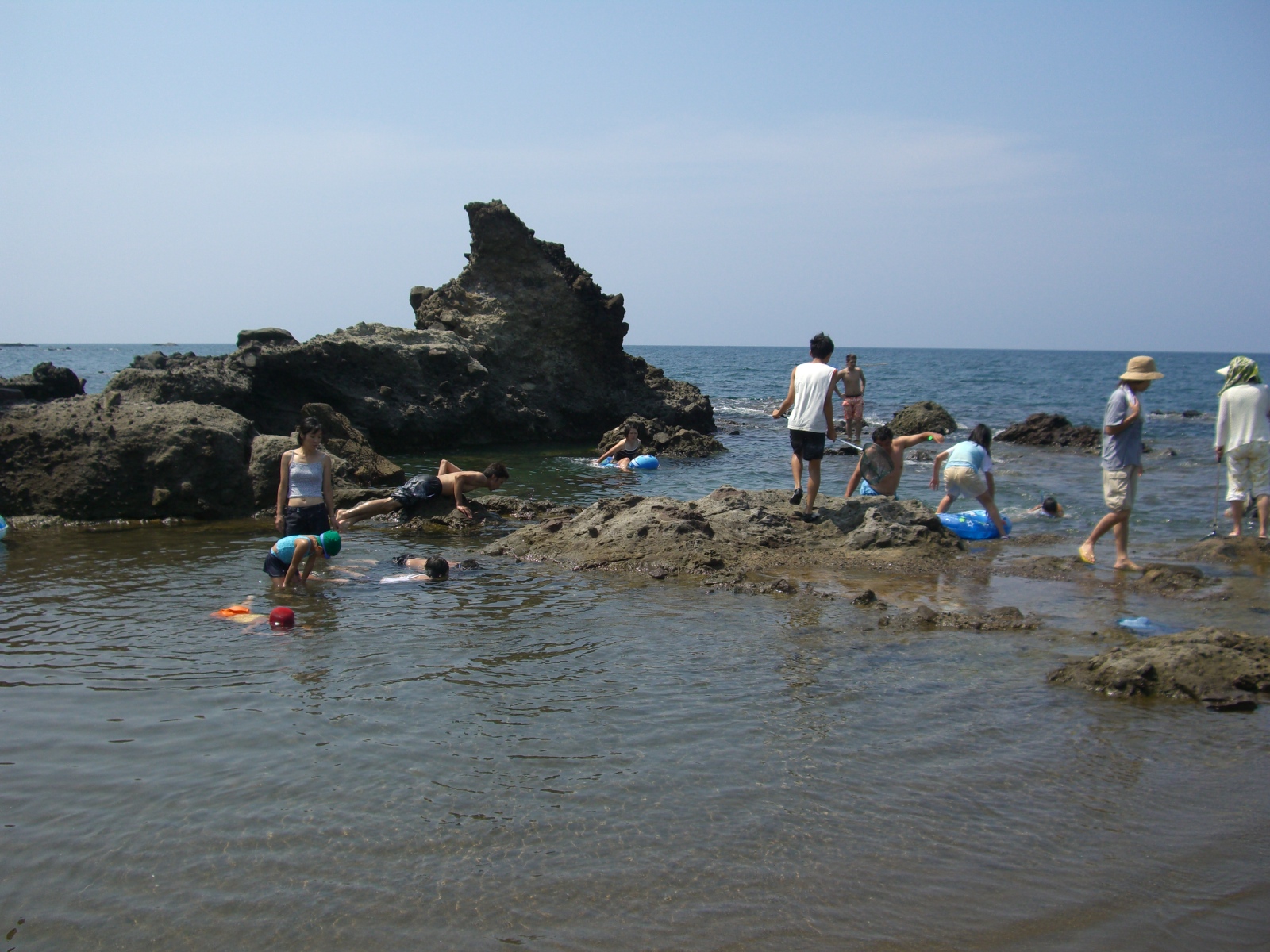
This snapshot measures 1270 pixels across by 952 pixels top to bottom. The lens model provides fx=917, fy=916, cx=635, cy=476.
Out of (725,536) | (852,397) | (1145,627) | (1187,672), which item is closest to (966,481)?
(725,536)

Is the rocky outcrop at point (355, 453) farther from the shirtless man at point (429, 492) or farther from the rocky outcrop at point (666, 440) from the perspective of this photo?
the rocky outcrop at point (666, 440)

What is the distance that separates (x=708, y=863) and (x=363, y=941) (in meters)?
1.34

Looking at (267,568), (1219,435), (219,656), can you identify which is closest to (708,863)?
(219,656)

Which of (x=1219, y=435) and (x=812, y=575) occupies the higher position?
(x=1219, y=435)

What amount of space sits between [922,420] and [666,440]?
9201 millimetres

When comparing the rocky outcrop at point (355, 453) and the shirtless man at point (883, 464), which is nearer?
the shirtless man at point (883, 464)

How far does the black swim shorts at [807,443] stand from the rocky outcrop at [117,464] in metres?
8.01

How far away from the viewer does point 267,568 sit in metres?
8.46

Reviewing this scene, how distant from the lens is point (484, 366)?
2453 cm

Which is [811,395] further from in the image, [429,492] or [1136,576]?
[429,492]

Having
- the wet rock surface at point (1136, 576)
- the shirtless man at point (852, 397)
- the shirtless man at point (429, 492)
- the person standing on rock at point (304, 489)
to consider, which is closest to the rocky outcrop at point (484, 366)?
the shirtless man at point (852, 397)

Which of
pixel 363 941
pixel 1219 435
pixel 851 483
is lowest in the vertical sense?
pixel 363 941

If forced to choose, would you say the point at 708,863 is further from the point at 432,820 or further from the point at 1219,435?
the point at 1219,435

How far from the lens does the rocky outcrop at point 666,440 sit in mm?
21641
